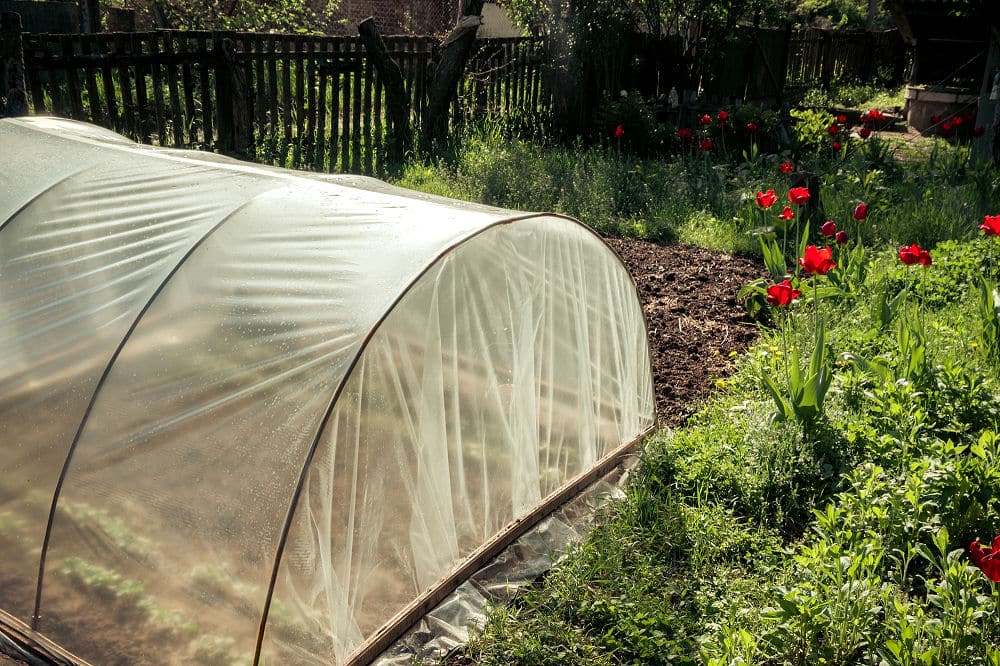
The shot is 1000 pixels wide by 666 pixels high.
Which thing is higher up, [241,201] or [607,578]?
[241,201]

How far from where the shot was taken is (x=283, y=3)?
16.1m

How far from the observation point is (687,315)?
5.89 metres

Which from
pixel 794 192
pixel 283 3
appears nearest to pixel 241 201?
pixel 794 192

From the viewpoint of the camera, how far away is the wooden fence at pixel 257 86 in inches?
295

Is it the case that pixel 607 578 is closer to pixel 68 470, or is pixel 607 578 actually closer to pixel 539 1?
pixel 68 470

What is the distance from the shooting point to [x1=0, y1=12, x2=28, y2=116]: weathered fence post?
618 centimetres

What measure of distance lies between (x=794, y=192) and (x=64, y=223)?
412 centimetres

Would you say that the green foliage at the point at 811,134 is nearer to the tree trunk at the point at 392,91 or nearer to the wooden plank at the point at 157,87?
the tree trunk at the point at 392,91

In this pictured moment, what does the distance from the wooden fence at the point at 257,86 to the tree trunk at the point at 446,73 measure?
9.2 inches

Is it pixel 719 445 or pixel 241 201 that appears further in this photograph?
pixel 719 445

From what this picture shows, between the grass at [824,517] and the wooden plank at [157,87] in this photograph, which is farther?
the wooden plank at [157,87]

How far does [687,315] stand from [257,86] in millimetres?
5786

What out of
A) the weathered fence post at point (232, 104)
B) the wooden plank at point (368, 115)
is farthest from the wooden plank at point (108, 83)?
the wooden plank at point (368, 115)

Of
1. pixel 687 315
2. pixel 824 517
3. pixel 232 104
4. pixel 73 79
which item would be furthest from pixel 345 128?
pixel 824 517
